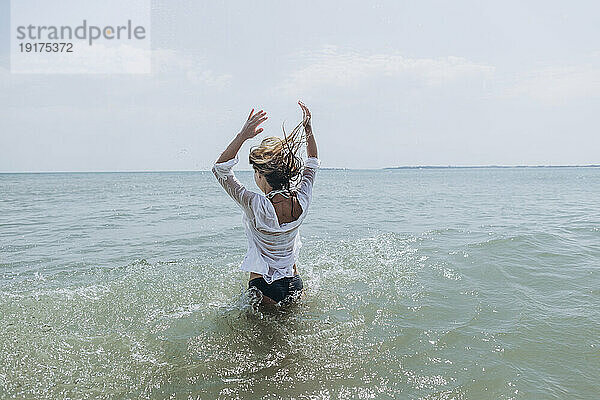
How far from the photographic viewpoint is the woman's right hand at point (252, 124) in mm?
4035

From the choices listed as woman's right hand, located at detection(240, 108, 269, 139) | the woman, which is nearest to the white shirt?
the woman

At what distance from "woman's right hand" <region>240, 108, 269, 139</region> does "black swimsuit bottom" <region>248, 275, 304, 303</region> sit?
1645mm

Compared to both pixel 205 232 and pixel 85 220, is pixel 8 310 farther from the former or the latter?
pixel 85 220

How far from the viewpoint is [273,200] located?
4484 mm

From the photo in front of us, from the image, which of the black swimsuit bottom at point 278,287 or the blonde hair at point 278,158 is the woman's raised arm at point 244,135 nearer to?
the blonde hair at point 278,158

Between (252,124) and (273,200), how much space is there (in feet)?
2.76

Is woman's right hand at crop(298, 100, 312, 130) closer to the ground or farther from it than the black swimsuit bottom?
farther from it

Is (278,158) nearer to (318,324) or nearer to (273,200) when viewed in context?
(273,200)

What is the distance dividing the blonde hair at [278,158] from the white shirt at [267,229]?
0.71ft

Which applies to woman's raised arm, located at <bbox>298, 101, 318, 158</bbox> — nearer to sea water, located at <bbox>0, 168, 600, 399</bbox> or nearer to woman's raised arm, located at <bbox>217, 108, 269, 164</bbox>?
woman's raised arm, located at <bbox>217, 108, 269, 164</bbox>

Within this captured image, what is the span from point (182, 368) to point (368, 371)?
170 centimetres

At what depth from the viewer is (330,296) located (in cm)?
605

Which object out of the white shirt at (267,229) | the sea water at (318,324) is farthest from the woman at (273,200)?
the sea water at (318,324)

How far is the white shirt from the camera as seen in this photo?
4188 mm
